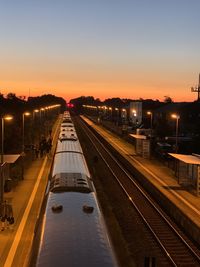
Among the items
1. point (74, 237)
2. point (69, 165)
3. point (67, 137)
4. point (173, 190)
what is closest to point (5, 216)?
point (69, 165)

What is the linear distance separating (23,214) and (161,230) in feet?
24.7

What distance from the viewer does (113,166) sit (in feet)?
157

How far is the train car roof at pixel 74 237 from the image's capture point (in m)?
10.0

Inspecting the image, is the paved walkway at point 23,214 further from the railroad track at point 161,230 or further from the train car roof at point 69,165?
the railroad track at point 161,230

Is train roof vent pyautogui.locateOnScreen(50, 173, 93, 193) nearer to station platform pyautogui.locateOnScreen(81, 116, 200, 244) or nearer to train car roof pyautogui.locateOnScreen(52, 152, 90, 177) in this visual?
train car roof pyautogui.locateOnScreen(52, 152, 90, 177)

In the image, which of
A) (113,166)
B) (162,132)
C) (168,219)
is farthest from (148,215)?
(162,132)

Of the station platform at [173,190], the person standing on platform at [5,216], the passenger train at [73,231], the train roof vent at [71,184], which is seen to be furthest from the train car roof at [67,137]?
the passenger train at [73,231]

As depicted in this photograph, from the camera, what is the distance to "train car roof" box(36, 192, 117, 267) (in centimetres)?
1005

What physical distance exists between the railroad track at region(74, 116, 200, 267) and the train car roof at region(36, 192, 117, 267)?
6031mm

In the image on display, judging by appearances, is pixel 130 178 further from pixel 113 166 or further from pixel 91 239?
pixel 91 239

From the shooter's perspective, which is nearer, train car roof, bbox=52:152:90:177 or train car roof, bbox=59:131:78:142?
train car roof, bbox=52:152:90:177

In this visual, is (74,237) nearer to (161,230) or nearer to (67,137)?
(161,230)

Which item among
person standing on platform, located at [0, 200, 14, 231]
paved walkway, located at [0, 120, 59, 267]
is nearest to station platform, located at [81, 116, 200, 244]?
paved walkway, located at [0, 120, 59, 267]

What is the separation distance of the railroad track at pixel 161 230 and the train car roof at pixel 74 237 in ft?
19.8
